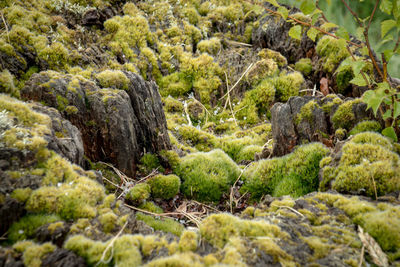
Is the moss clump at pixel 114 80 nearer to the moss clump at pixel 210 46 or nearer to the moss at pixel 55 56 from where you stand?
the moss at pixel 55 56

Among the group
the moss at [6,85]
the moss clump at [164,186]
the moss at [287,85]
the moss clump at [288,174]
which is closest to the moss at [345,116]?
the moss clump at [288,174]

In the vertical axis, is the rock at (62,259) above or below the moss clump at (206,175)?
above

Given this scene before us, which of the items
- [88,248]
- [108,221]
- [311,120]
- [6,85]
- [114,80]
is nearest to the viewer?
[88,248]

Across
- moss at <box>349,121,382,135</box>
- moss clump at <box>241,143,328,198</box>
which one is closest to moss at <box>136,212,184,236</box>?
moss clump at <box>241,143,328,198</box>

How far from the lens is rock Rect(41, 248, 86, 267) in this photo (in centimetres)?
246

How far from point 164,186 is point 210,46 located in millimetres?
7229

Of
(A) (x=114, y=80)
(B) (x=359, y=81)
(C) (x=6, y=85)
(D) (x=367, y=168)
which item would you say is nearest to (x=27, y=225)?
(C) (x=6, y=85)

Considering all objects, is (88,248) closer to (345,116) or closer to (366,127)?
(366,127)

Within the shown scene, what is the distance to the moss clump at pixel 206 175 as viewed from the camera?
5.34m

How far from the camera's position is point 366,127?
16.6ft

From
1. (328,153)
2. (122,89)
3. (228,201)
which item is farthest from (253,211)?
(122,89)

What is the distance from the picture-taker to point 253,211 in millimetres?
3775

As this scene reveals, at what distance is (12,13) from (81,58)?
2.16 meters

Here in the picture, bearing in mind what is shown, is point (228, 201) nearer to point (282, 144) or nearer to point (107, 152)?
point (282, 144)
